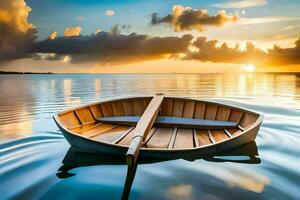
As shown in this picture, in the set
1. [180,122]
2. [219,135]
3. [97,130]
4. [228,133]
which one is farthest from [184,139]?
[97,130]

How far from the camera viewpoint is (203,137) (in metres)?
6.90

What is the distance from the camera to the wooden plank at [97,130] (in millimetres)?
7105

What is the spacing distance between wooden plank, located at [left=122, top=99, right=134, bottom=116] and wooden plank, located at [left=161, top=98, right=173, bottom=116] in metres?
1.18

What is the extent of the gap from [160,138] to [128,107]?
3.08 metres

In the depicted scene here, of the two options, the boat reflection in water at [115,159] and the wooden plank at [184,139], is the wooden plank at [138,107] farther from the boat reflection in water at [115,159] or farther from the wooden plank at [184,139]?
the boat reflection in water at [115,159]

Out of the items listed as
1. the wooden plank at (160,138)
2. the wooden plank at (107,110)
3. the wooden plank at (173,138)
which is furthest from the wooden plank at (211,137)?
the wooden plank at (107,110)

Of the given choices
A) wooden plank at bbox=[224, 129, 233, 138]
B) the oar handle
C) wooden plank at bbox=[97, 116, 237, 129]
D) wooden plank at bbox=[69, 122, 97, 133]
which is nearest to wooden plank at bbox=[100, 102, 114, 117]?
wooden plank at bbox=[97, 116, 237, 129]

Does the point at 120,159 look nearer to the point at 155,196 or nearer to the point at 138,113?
the point at 155,196

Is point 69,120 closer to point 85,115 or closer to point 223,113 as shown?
point 85,115

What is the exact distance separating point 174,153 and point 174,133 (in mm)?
2406

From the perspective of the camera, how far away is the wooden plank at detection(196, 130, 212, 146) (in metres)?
6.43

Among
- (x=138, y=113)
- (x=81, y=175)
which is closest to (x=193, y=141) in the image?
(x=81, y=175)

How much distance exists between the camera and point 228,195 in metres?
4.46

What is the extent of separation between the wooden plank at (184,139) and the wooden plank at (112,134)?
5.18ft
